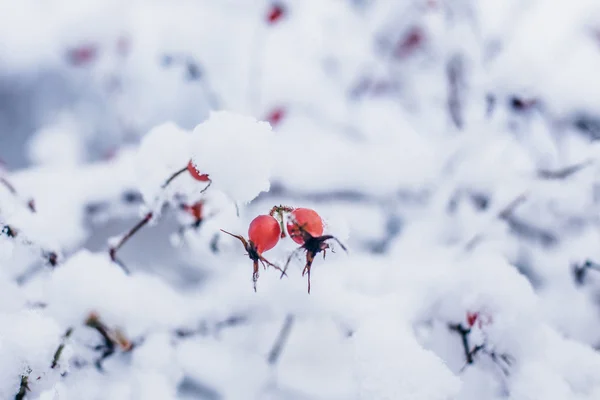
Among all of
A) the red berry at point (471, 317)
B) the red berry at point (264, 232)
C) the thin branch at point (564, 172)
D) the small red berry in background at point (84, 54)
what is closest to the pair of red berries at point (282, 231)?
the red berry at point (264, 232)

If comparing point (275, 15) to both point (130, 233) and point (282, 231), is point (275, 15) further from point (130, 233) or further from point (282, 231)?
point (282, 231)

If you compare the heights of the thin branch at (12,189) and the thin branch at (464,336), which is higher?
the thin branch at (12,189)

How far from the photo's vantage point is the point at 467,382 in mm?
1172

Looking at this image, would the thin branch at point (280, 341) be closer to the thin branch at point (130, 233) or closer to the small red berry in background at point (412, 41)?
the thin branch at point (130, 233)

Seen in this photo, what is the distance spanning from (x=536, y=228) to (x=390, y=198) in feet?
2.19

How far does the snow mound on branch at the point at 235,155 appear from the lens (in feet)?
2.57

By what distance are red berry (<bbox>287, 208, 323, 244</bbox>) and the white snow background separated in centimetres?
→ 10

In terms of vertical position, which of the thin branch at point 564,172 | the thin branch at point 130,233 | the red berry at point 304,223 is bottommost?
the thin branch at point 564,172

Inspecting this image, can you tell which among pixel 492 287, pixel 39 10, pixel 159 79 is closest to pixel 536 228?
pixel 492 287

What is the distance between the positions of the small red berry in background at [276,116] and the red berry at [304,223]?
6.25ft

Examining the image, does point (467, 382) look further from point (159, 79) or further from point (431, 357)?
point (159, 79)

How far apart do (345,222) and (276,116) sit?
1835mm

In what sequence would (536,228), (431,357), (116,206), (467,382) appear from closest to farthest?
(431,357) → (467,382) → (116,206) → (536,228)

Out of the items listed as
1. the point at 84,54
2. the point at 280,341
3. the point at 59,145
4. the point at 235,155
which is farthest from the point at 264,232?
the point at 59,145
